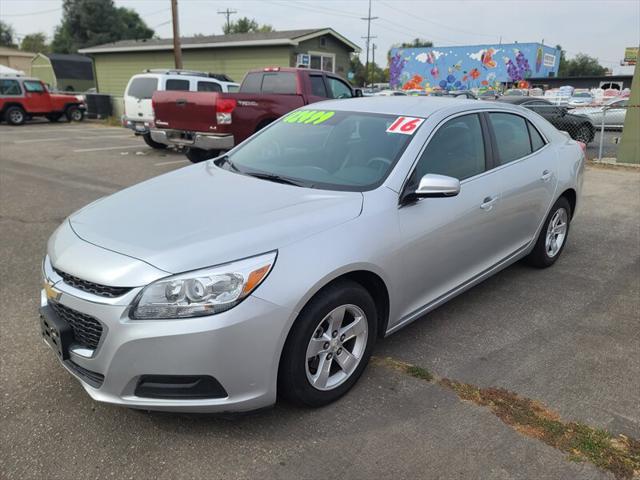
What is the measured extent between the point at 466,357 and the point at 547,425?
733mm

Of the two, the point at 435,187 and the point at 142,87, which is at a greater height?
the point at 142,87

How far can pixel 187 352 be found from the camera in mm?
2238

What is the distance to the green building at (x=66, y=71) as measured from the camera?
134ft

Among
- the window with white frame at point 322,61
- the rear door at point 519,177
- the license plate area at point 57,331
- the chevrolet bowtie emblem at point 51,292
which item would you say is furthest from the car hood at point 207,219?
the window with white frame at point 322,61

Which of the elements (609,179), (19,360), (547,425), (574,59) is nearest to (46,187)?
(19,360)

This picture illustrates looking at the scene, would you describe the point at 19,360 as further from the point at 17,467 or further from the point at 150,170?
the point at 150,170

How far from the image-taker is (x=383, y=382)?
3033mm

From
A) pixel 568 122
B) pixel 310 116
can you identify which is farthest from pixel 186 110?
pixel 568 122

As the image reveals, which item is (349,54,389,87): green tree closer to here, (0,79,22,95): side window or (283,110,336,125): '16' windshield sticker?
(0,79,22,95): side window

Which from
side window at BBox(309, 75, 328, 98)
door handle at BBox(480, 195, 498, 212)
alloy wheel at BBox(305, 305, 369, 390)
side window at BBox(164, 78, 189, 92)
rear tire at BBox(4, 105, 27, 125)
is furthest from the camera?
rear tire at BBox(4, 105, 27, 125)

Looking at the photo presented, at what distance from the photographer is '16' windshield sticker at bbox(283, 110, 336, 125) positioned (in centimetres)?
389

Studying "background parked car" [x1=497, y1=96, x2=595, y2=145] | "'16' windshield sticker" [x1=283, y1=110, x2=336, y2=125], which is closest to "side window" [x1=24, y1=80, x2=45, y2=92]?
"background parked car" [x1=497, y1=96, x2=595, y2=145]

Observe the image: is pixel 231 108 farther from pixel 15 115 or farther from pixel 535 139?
pixel 15 115

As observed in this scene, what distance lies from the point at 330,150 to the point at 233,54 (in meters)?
23.8
